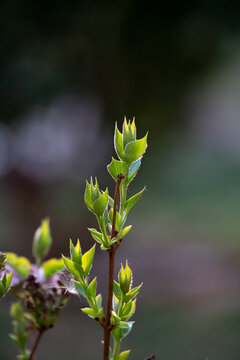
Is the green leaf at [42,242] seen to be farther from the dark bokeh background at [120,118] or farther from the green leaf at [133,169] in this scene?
the dark bokeh background at [120,118]

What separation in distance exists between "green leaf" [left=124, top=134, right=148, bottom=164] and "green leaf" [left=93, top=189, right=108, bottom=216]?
28 millimetres

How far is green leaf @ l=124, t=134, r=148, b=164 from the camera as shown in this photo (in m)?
0.32

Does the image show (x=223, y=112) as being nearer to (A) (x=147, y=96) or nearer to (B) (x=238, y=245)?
(A) (x=147, y=96)

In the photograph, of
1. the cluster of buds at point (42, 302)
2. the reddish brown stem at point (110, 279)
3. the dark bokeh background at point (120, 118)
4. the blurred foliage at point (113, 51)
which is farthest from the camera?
the blurred foliage at point (113, 51)

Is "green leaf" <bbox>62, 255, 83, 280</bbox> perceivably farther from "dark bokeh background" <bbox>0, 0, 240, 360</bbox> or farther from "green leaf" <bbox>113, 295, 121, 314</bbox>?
"dark bokeh background" <bbox>0, 0, 240, 360</bbox>

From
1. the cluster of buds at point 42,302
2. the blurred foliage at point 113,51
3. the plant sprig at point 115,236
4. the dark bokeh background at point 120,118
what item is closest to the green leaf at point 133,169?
the plant sprig at point 115,236

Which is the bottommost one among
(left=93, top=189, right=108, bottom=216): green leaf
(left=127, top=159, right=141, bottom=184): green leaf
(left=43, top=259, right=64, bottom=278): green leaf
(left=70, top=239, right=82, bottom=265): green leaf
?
(left=70, top=239, right=82, bottom=265): green leaf

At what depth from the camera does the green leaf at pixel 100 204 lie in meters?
0.32

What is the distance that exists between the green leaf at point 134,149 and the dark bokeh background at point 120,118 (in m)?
5.49

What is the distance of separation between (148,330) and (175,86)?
485 centimetres

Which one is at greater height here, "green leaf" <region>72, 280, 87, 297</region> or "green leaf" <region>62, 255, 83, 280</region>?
"green leaf" <region>62, 255, 83, 280</region>

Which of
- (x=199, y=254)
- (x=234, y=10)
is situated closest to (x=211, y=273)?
(x=199, y=254)

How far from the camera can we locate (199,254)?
19.9 ft

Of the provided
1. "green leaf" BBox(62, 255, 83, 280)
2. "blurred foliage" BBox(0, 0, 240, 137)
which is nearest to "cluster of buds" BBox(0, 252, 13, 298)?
"green leaf" BBox(62, 255, 83, 280)
